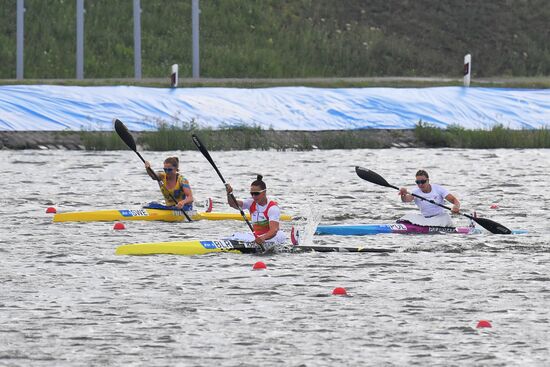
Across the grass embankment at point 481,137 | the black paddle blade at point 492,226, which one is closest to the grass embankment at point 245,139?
the grass embankment at point 481,137

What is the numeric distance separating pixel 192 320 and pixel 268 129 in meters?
26.0

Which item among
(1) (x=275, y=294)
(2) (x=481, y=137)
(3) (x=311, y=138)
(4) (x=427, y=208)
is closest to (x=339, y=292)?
(1) (x=275, y=294)

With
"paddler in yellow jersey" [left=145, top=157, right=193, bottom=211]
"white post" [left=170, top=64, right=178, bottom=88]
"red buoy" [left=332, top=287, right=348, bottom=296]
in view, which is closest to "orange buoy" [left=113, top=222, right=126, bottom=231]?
"paddler in yellow jersey" [left=145, top=157, right=193, bottom=211]

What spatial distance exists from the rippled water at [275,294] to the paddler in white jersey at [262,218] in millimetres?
323

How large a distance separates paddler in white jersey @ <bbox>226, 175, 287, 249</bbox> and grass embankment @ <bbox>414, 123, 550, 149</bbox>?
21722 millimetres

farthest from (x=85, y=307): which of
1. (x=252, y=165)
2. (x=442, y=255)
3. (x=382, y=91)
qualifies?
(x=382, y=91)

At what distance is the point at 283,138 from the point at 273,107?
1143 millimetres

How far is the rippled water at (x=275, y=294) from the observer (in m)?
14.2

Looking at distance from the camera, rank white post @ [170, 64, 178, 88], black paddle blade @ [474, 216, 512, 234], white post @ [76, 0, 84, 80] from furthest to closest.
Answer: white post @ [76, 0, 84, 80]
white post @ [170, 64, 178, 88]
black paddle blade @ [474, 216, 512, 234]

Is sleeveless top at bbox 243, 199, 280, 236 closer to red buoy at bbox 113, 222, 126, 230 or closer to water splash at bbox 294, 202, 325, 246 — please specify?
water splash at bbox 294, 202, 325, 246

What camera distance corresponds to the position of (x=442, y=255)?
21.1 m

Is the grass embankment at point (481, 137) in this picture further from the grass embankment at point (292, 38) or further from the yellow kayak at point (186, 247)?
the yellow kayak at point (186, 247)

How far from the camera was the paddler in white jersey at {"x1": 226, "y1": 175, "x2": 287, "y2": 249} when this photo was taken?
20906 mm

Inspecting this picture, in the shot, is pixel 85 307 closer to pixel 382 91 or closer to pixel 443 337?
pixel 443 337
